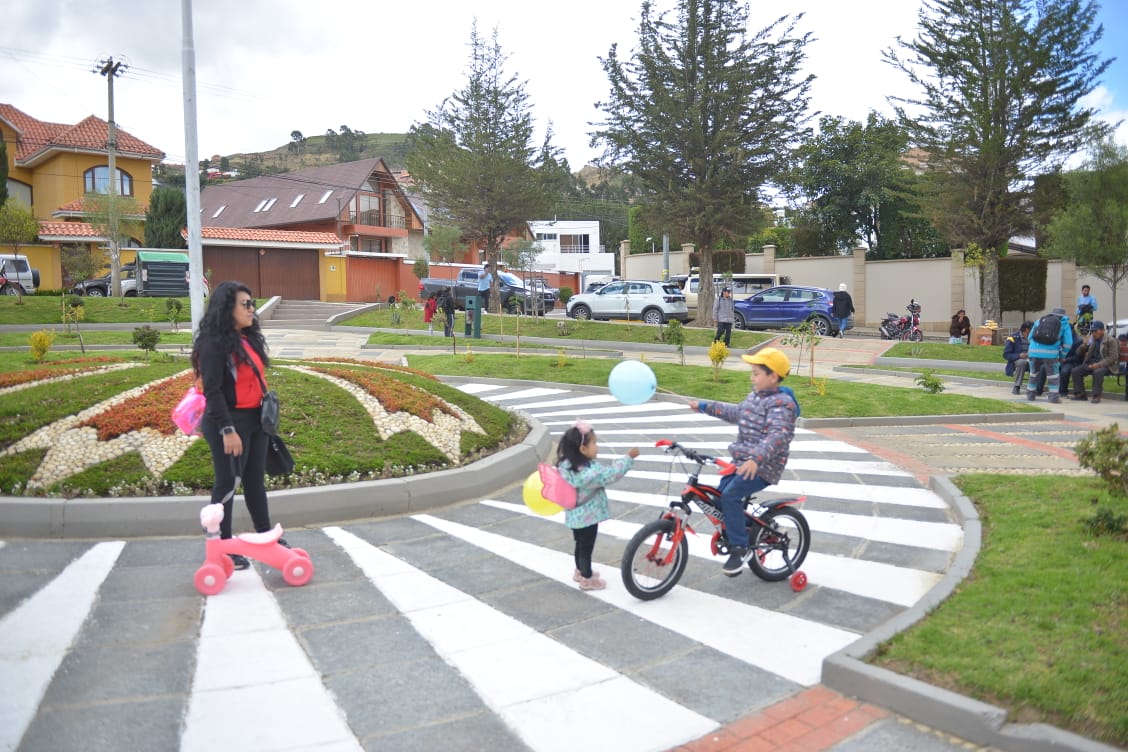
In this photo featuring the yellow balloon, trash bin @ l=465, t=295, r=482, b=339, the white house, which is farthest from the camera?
the white house

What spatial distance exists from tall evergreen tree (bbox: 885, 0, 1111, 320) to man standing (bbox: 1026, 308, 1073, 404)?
14357mm

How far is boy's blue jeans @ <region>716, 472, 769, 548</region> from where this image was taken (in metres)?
5.23

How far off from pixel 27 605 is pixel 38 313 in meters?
23.4

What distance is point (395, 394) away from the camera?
918 cm

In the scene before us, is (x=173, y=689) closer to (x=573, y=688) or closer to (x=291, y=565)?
(x=291, y=565)

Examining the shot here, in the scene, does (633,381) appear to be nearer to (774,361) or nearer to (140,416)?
(774,361)

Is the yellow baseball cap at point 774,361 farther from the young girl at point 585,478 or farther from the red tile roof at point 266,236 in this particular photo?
the red tile roof at point 266,236

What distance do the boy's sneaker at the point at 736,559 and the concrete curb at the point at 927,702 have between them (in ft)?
3.15

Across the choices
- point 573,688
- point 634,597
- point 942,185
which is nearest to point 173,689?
point 573,688

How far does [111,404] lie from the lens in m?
7.95

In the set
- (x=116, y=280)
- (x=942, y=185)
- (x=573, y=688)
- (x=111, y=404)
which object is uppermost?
(x=942, y=185)

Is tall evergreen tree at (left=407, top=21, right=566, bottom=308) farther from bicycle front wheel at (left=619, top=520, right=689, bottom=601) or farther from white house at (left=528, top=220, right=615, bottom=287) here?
white house at (left=528, top=220, right=615, bottom=287)

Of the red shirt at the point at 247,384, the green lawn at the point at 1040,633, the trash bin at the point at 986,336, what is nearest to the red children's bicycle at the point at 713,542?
the green lawn at the point at 1040,633

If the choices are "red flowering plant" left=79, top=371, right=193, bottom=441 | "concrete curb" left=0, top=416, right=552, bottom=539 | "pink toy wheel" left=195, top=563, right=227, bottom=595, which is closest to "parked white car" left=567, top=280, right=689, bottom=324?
"concrete curb" left=0, top=416, right=552, bottom=539
